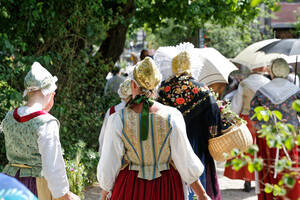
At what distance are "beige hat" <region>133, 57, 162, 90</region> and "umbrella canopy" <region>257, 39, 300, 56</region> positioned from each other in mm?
3340

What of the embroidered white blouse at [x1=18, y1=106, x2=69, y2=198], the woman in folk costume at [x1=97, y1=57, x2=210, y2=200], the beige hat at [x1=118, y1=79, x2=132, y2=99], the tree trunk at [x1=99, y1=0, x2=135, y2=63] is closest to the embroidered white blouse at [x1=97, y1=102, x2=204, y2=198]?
the woman in folk costume at [x1=97, y1=57, x2=210, y2=200]

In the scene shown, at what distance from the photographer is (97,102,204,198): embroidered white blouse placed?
3.15 metres

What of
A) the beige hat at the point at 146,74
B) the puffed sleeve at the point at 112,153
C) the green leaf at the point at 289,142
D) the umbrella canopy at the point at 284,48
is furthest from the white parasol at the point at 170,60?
the green leaf at the point at 289,142

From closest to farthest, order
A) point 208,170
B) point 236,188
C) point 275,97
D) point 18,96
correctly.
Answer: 1. point 208,170
2. point 18,96
3. point 275,97
4. point 236,188

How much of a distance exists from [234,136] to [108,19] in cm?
398

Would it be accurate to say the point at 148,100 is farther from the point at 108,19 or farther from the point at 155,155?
the point at 108,19

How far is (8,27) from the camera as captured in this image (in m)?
5.97

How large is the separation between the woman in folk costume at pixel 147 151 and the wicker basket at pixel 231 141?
750mm

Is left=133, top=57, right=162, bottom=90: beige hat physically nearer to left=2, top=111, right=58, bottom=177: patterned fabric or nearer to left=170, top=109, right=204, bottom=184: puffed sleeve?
left=170, top=109, right=204, bottom=184: puffed sleeve

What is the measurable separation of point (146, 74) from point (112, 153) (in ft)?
1.92

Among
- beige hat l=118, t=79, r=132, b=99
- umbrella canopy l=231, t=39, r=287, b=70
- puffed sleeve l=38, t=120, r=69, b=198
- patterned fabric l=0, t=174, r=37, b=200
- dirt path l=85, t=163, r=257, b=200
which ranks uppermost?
umbrella canopy l=231, t=39, r=287, b=70

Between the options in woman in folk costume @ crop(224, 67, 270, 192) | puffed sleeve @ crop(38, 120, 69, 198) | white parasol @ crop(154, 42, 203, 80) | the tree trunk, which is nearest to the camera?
puffed sleeve @ crop(38, 120, 69, 198)

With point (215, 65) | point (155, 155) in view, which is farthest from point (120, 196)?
point (215, 65)

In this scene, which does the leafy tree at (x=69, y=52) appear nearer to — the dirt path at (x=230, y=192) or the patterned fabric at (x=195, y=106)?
the dirt path at (x=230, y=192)
